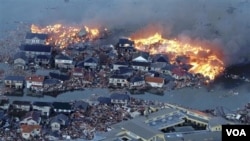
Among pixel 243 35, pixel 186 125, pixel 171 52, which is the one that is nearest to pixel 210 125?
pixel 186 125

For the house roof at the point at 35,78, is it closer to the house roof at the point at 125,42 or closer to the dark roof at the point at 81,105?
the dark roof at the point at 81,105

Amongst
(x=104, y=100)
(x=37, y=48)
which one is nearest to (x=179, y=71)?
(x=104, y=100)

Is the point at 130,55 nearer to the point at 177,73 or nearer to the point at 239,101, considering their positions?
the point at 177,73

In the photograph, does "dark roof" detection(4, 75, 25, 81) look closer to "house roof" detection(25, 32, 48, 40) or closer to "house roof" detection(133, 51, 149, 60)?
"house roof" detection(25, 32, 48, 40)

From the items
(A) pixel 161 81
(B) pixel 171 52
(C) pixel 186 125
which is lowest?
(C) pixel 186 125

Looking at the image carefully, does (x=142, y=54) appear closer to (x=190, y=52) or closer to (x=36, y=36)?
(x=190, y=52)

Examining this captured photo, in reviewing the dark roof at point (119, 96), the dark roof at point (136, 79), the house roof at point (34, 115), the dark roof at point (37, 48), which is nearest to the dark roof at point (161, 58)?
the dark roof at point (136, 79)
